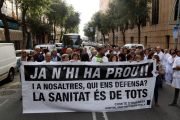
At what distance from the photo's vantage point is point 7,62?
9.70m

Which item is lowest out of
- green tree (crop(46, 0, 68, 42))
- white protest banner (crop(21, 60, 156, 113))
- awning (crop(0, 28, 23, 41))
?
white protest banner (crop(21, 60, 156, 113))

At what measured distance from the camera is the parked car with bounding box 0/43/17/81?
9055 mm

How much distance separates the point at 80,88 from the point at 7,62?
615 cm

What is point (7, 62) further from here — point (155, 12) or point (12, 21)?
point (155, 12)

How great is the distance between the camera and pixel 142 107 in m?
5.34

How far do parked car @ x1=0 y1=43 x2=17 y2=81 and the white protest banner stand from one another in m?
4.58

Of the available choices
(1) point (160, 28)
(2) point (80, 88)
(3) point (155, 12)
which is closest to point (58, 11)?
(3) point (155, 12)

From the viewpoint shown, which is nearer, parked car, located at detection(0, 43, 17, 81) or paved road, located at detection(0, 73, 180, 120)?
paved road, located at detection(0, 73, 180, 120)

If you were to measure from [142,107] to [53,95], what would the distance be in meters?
2.59

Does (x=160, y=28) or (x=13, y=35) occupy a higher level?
(x=160, y=28)

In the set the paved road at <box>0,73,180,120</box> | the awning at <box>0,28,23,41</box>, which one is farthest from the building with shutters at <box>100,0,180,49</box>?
the awning at <box>0,28,23,41</box>

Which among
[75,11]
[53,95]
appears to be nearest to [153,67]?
[53,95]

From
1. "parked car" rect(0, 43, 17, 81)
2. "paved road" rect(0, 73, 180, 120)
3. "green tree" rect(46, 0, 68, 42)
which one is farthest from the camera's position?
"green tree" rect(46, 0, 68, 42)

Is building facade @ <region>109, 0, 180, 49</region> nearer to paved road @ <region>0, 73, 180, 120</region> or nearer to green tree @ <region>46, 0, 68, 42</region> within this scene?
paved road @ <region>0, 73, 180, 120</region>
